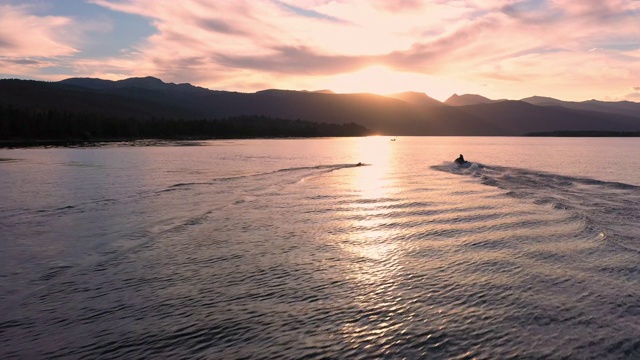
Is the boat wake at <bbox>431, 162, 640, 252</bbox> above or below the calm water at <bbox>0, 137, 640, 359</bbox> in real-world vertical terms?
above

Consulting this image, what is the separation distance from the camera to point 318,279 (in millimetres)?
15758

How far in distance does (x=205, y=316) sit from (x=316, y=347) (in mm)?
3614

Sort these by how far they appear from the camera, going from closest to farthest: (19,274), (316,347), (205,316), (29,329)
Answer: (316,347) < (29,329) < (205,316) < (19,274)

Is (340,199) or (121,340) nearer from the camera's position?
(121,340)

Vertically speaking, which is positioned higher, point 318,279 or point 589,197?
point 589,197

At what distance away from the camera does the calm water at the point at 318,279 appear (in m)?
11.1

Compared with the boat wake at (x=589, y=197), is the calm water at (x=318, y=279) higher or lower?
lower

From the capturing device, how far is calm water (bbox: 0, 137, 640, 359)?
11.1 meters

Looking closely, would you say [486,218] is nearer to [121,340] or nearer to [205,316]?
[205,316]

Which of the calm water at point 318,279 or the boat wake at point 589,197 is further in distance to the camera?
the boat wake at point 589,197

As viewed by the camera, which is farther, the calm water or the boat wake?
the boat wake

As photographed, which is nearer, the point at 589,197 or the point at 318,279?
the point at 318,279

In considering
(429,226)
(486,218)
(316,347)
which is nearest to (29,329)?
(316,347)

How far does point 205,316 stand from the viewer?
12547 millimetres
